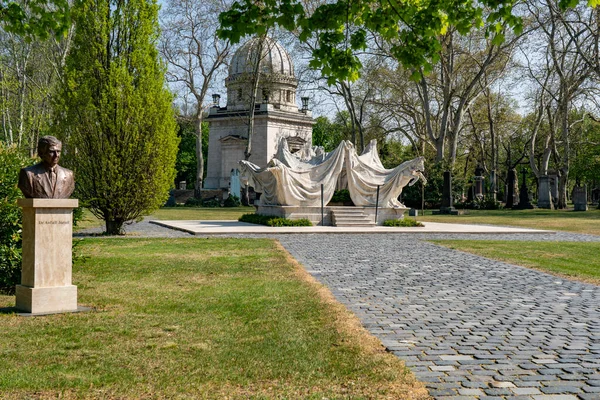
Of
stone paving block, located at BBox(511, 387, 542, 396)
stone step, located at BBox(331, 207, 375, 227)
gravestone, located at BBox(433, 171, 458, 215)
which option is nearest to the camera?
stone paving block, located at BBox(511, 387, 542, 396)

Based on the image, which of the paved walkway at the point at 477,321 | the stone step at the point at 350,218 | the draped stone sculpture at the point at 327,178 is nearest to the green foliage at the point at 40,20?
the paved walkway at the point at 477,321

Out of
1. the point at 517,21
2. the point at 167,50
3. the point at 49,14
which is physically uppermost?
the point at 167,50

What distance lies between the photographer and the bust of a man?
7.21 meters

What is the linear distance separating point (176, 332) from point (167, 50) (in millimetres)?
41401

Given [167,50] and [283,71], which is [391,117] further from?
[167,50]

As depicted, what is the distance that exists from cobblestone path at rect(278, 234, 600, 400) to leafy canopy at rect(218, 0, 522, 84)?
311 centimetres

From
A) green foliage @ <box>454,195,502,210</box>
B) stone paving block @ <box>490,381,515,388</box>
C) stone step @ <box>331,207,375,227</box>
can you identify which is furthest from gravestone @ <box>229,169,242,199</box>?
stone paving block @ <box>490,381,515,388</box>

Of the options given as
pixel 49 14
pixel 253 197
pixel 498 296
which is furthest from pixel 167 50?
pixel 498 296

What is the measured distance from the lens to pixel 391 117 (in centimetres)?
5375

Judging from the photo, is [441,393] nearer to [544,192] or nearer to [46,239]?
[46,239]

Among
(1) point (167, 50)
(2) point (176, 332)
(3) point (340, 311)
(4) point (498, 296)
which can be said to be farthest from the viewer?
(1) point (167, 50)

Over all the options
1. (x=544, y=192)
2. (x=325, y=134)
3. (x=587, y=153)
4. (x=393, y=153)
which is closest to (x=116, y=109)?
(x=544, y=192)

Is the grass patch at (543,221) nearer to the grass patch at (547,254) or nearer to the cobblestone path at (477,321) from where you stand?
the grass patch at (547,254)

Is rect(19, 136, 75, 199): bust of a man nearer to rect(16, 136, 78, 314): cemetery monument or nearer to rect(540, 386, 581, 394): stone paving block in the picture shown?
rect(16, 136, 78, 314): cemetery monument
